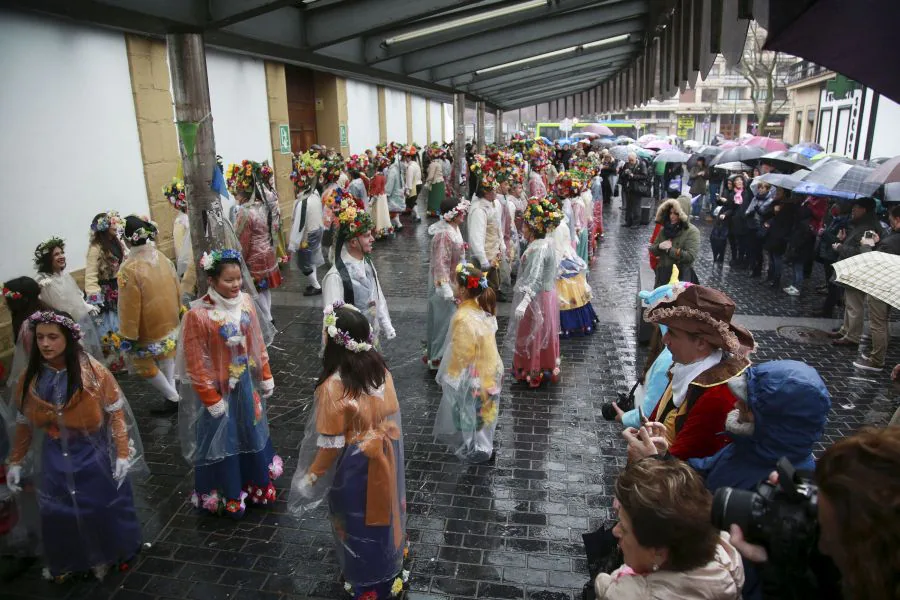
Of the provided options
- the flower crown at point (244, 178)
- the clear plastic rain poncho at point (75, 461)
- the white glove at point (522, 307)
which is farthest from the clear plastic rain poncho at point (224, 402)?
the flower crown at point (244, 178)

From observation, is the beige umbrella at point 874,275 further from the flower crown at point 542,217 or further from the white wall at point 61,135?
the white wall at point 61,135

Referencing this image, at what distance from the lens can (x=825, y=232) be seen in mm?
9906

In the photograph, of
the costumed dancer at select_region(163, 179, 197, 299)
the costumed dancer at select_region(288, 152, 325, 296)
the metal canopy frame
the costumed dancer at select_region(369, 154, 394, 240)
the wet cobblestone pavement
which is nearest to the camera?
the wet cobblestone pavement

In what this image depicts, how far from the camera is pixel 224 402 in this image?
4129mm

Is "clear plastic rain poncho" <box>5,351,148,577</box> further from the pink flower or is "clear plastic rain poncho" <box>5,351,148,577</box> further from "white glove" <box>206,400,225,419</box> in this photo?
the pink flower

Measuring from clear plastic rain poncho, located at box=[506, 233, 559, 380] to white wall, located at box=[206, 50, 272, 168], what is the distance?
274 inches

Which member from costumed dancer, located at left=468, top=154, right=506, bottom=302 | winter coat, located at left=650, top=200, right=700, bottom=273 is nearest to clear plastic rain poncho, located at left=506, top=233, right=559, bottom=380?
costumed dancer, located at left=468, top=154, right=506, bottom=302

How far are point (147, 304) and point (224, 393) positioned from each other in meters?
1.90

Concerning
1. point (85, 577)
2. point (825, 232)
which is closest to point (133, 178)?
point (85, 577)

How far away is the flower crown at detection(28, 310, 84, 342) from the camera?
11.4 feet

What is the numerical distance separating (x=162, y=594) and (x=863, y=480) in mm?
3724

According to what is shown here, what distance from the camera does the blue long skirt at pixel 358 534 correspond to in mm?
3287

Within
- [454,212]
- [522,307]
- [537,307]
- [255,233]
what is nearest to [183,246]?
[255,233]

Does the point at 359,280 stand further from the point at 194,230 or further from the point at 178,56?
the point at 178,56
